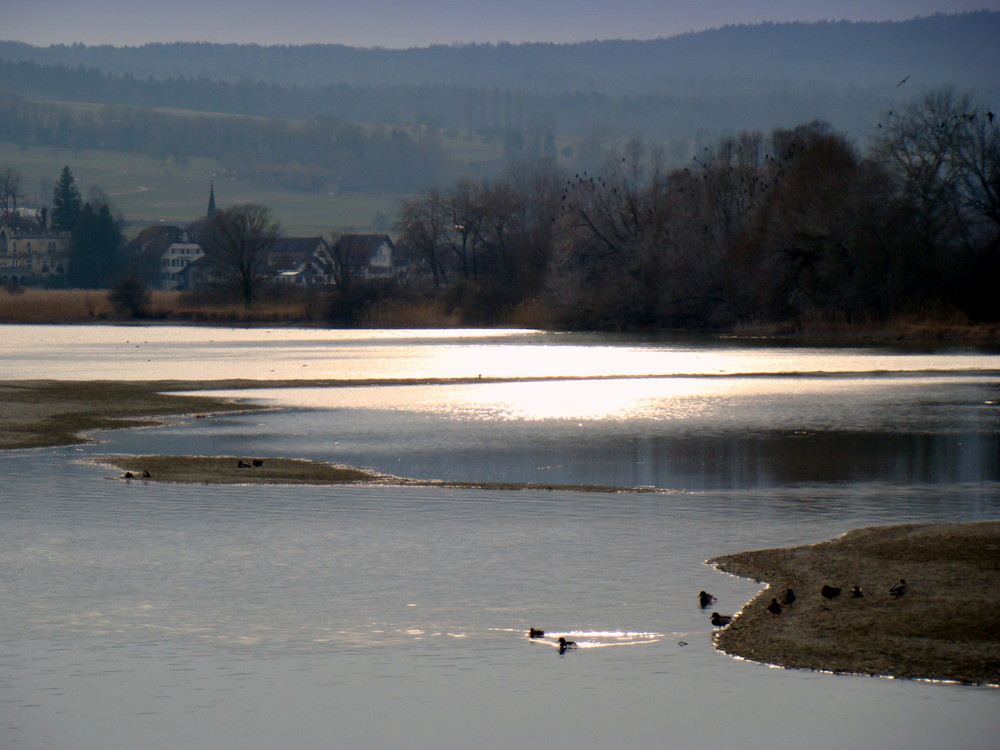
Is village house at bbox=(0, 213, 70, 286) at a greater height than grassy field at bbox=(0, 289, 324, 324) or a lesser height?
greater

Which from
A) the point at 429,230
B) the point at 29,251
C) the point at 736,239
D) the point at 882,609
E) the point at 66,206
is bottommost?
the point at 882,609

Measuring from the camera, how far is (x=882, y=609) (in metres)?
11.9

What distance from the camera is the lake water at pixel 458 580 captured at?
9.48 metres

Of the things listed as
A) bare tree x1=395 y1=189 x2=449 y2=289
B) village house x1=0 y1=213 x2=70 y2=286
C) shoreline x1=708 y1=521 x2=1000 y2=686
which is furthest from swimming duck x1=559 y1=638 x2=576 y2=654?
village house x1=0 y1=213 x2=70 y2=286

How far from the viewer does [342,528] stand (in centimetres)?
1689

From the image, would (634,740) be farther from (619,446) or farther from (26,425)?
(26,425)

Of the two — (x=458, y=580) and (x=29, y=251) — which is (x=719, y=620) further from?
(x=29, y=251)

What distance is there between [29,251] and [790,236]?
134816 millimetres

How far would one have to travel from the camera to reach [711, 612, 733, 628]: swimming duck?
11648 mm

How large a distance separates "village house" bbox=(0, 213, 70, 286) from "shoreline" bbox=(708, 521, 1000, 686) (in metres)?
174

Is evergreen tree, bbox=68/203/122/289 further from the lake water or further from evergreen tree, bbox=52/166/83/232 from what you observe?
the lake water

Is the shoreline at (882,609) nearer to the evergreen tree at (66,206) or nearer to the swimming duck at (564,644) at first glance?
the swimming duck at (564,644)

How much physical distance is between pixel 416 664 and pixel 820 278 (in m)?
70.0

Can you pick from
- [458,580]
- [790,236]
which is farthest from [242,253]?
[458,580]
